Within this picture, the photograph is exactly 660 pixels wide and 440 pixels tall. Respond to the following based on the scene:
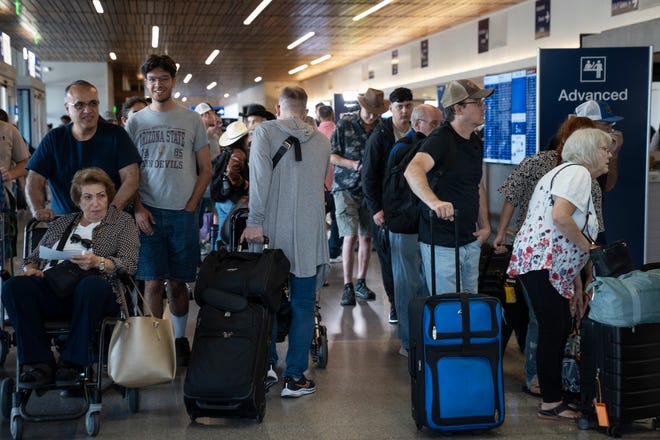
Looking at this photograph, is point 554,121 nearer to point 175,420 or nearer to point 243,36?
point 175,420

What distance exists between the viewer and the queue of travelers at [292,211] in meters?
3.77

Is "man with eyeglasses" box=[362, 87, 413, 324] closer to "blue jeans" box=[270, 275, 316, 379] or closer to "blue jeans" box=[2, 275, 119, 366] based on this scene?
"blue jeans" box=[270, 275, 316, 379]

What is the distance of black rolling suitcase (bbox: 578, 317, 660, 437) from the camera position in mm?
3592

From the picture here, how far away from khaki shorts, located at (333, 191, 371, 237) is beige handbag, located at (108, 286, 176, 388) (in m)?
3.43

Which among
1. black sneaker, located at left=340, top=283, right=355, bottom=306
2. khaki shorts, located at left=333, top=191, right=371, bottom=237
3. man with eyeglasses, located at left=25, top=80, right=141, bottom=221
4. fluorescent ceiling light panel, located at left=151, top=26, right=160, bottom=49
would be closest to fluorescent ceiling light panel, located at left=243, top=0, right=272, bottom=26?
fluorescent ceiling light panel, located at left=151, top=26, right=160, bottom=49

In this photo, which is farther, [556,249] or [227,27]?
[227,27]

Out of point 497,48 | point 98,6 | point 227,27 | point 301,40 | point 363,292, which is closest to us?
point 363,292

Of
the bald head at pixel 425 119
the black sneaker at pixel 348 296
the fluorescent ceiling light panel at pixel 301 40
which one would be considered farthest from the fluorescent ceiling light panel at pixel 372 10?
the bald head at pixel 425 119

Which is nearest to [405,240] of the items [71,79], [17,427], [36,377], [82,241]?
[82,241]

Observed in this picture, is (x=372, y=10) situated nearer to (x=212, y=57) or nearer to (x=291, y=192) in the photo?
(x=212, y=57)

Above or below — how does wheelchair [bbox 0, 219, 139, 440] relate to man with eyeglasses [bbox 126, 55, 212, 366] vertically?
below

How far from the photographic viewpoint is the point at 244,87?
35.1 meters

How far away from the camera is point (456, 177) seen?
402cm

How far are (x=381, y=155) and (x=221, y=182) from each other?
1241 mm
